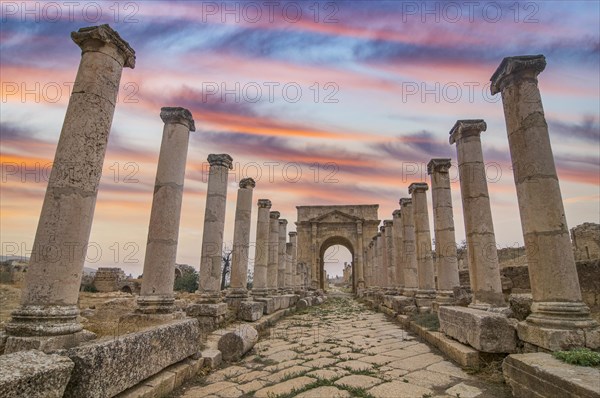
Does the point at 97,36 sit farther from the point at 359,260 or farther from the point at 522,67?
the point at 359,260

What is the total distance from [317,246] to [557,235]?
29.4 meters

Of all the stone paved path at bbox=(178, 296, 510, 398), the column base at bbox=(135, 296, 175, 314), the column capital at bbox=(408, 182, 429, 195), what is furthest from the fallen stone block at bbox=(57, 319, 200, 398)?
the column capital at bbox=(408, 182, 429, 195)

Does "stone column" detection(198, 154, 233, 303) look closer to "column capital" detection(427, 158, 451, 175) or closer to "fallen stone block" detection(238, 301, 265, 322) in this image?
"fallen stone block" detection(238, 301, 265, 322)

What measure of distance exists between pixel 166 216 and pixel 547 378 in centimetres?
614

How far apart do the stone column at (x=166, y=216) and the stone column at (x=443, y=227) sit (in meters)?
6.99

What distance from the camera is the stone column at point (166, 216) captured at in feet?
20.0

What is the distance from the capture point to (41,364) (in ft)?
8.00

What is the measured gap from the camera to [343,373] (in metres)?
4.74

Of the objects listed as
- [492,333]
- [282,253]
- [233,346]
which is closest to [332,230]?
[282,253]

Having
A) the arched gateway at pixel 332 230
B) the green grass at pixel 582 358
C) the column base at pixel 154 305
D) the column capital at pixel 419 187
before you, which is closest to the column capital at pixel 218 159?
the column base at pixel 154 305

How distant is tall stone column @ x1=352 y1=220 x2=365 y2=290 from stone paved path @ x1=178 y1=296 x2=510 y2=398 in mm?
24510

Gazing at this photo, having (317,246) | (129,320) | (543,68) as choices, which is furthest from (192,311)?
(317,246)

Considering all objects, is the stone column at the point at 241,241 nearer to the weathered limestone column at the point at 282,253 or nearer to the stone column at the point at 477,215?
the stone column at the point at 477,215

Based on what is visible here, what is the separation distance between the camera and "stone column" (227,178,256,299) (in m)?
10.5
